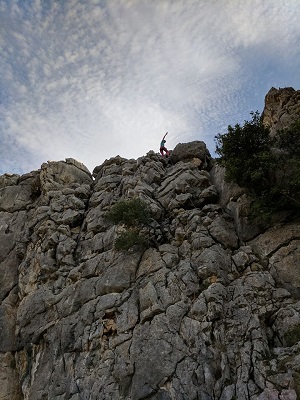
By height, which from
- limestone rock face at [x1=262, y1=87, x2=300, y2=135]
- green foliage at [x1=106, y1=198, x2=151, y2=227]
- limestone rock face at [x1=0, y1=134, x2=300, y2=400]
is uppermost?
limestone rock face at [x1=262, y1=87, x2=300, y2=135]

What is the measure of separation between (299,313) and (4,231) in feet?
106

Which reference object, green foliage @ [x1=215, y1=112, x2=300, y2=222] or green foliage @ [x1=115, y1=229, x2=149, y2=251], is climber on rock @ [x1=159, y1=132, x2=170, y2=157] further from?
green foliage @ [x1=115, y1=229, x2=149, y2=251]

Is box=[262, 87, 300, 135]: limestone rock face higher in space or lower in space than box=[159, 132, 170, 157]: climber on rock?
lower

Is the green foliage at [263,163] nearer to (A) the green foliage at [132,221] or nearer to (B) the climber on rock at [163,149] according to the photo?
(A) the green foliage at [132,221]

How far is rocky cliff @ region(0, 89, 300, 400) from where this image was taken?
16.6 metres

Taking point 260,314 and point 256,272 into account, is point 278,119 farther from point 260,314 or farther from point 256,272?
point 260,314

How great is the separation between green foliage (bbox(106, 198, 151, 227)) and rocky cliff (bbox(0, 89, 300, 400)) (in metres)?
1.23

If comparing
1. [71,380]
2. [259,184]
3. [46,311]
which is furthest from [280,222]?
[46,311]

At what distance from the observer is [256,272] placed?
2039 centimetres

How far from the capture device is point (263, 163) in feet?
75.2

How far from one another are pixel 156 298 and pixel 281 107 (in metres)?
19.9

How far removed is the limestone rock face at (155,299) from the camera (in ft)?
→ 54.4

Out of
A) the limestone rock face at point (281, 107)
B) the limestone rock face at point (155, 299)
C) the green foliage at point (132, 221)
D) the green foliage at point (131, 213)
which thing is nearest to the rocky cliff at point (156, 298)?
the limestone rock face at point (155, 299)

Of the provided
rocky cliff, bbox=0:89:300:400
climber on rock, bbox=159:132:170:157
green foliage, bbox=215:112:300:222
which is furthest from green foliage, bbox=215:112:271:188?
climber on rock, bbox=159:132:170:157
